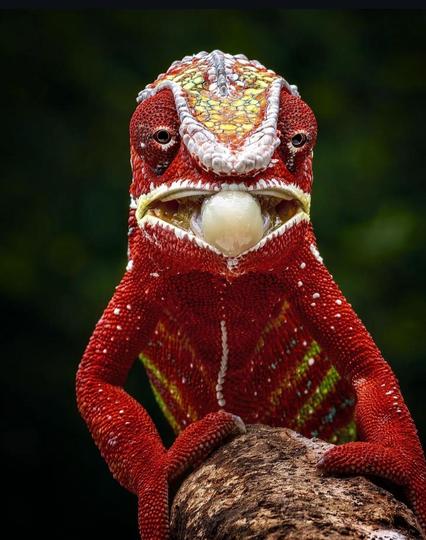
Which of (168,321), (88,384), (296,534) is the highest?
(168,321)

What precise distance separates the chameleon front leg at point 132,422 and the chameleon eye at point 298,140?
31 centimetres

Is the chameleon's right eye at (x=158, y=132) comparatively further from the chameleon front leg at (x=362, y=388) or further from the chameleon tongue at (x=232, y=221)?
the chameleon front leg at (x=362, y=388)

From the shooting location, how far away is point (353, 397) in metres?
1.71

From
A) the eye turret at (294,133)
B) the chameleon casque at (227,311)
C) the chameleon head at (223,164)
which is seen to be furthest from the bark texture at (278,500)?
the eye turret at (294,133)

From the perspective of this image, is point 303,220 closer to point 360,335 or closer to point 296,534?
point 360,335

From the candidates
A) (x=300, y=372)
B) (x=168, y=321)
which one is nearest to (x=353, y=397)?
(x=300, y=372)

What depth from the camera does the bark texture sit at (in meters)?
1.32

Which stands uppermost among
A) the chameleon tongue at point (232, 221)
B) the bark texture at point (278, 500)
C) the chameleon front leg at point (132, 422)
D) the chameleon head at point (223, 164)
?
the chameleon head at point (223, 164)

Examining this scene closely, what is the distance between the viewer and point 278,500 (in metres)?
1.37

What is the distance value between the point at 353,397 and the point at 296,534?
1.45ft

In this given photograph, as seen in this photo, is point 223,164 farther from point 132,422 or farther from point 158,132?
point 132,422

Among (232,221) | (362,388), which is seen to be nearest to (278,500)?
(362,388)

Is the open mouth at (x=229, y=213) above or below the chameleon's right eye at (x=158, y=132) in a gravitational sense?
below

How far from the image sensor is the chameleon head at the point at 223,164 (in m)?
1.33
